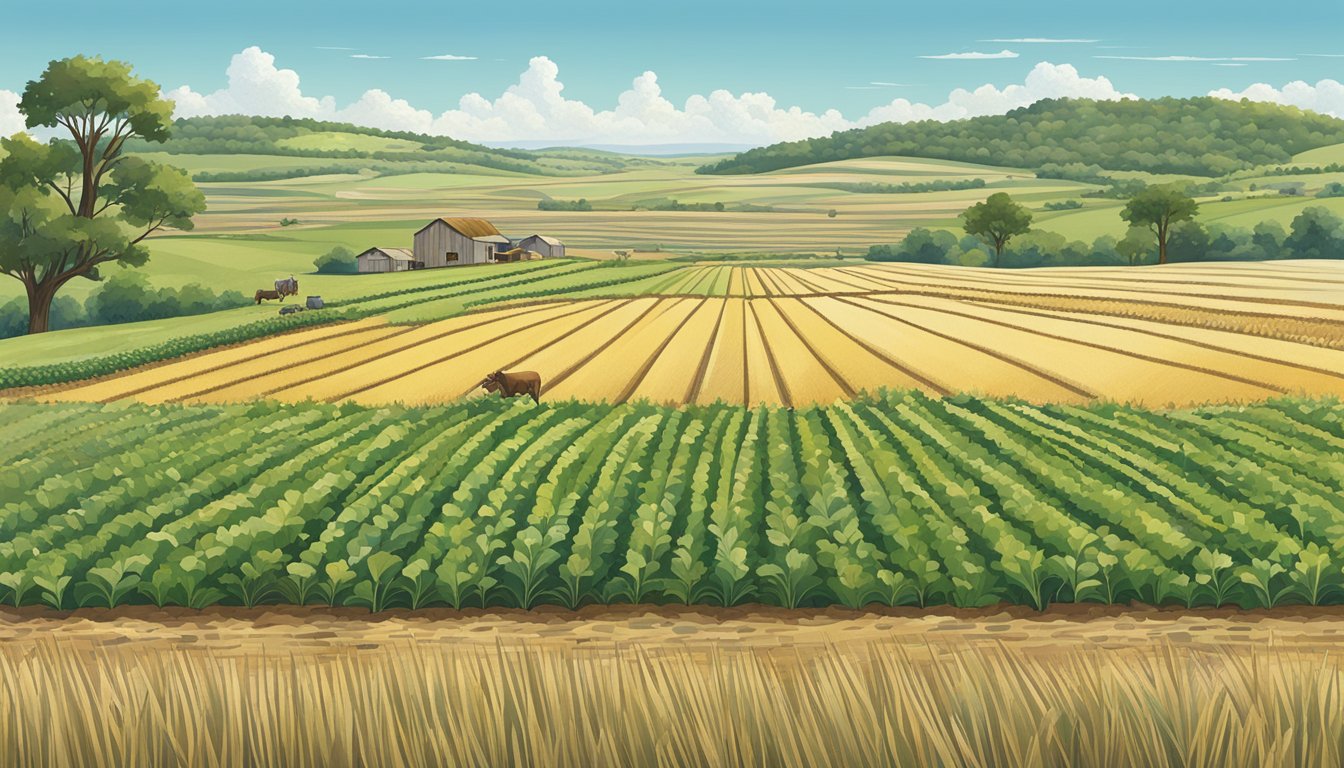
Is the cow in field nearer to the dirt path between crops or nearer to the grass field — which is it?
the grass field

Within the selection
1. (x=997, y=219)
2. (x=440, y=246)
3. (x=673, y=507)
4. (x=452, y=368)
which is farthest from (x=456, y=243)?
(x=997, y=219)

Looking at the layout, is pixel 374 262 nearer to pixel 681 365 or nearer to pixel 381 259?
pixel 381 259

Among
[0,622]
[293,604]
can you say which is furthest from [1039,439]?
[0,622]

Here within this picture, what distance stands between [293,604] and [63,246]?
1135 centimetres

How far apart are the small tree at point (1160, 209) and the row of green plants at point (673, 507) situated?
26.7 feet

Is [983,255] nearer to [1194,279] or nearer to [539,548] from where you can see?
[1194,279]

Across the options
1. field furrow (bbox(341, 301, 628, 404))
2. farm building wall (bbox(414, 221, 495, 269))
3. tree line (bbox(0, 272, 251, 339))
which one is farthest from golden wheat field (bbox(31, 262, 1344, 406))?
farm building wall (bbox(414, 221, 495, 269))

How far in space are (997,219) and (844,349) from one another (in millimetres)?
6165

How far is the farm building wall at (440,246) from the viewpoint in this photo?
55.3 ft

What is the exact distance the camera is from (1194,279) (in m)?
23.2

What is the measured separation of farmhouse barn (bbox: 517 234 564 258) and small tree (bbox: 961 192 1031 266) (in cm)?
736

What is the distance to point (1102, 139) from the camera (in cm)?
1714

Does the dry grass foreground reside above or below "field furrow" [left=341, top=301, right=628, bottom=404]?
below

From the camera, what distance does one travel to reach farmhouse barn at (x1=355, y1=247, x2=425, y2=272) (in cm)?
1634
